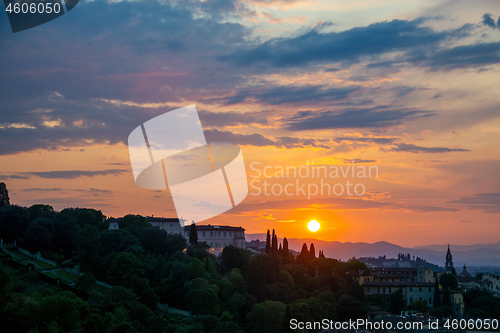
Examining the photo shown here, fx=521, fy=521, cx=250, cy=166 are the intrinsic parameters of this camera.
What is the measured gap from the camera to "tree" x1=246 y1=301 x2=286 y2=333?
4047 centimetres

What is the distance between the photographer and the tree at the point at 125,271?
3978 centimetres

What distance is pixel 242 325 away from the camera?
135ft

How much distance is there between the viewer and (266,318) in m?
41.0

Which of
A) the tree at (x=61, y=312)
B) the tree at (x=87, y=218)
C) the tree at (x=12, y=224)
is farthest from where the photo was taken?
the tree at (x=87, y=218)

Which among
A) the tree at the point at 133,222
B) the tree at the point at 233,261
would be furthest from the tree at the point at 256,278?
the tree at the point at 133,222

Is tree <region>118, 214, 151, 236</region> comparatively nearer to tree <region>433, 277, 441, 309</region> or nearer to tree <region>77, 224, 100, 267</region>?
tree <region>77, 224, 100, 267</region>

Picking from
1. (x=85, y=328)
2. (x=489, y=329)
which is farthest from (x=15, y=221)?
(x=489, y=329)

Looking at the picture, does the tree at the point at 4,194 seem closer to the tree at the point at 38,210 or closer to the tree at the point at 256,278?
the tree at the point at 38,210

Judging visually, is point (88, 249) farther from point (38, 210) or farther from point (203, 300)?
point (38, 210)

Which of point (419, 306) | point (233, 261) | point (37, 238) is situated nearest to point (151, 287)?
point (37, 238)

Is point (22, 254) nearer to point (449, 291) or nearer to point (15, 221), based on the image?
point (15, 221)

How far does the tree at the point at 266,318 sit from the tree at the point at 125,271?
947cm

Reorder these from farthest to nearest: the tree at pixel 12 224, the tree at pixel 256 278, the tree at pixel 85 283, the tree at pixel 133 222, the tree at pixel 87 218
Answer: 1. the tree at pixel 133 222
2. the tree at pixel 87 218
3. the tree at pixel 256 278
4. the tree at pixel 12 224
5. the tree at pixel 85 283

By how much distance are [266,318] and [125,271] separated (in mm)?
11616
